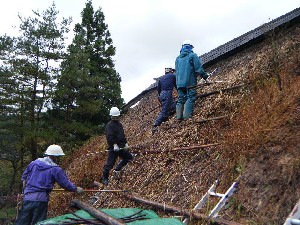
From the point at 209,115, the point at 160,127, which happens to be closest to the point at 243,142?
the point at 209,115

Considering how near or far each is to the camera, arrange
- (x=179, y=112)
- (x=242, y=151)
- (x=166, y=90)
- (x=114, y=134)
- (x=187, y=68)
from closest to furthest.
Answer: (x=242, y=151) → (x=114, y=134) → (x=187, y=68) → (x=179, y=112) → (x=166, y=90)

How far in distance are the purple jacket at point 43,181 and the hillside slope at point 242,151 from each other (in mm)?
1270

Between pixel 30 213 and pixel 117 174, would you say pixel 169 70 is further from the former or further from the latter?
pixel 30 213

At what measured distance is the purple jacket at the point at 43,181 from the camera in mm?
5668

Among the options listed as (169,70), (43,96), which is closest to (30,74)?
(43,96)

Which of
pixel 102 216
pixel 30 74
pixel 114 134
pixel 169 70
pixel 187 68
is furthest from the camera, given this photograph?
pixel 30 74

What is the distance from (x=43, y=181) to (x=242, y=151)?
2963 millimetres

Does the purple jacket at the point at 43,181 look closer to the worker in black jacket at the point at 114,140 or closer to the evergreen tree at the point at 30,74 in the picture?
the worker in black jacket at the point at 114,140

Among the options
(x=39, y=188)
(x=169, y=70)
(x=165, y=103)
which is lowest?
(x=39, y=188)

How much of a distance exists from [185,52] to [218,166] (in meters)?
3.27

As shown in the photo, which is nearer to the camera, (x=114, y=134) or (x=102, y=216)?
(x=102, y=216)

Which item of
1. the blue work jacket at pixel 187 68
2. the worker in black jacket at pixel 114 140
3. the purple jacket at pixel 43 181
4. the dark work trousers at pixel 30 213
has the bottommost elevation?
the dark work trousers at pixel 30 213

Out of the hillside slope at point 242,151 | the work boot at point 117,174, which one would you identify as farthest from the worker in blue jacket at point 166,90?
the work boot at point 117,174

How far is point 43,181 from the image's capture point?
Answer: 18.8 ft
